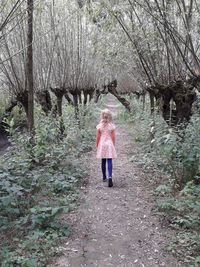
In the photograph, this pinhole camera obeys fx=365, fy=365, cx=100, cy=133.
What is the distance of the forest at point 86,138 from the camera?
5.70 meters

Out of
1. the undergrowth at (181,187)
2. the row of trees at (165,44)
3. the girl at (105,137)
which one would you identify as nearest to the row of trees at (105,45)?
the row of trees at (165,44)

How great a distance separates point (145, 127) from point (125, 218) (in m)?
9.96

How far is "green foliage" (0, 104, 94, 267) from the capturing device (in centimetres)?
518

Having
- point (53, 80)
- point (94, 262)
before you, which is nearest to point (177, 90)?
point (94, 262)

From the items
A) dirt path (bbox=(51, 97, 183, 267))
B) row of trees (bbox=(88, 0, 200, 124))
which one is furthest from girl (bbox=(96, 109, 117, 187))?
row of trees (bbox=(88, 0, 200, 124))

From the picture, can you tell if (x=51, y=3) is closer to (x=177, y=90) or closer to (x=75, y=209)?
(x=177, y=90)

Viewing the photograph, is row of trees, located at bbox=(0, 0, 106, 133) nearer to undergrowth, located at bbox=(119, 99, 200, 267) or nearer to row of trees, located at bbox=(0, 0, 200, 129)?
row of trees, located at bbox=(0, 0, 200, 129)

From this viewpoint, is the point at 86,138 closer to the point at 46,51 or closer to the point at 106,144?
the point at 46,51

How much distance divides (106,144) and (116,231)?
10.2 ft

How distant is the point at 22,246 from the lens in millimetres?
5180

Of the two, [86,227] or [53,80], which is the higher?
[53,80]

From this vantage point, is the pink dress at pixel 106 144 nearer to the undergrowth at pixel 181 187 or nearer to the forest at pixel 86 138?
the forest at pixel 86 138

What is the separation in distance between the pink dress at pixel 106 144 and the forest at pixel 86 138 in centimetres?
79

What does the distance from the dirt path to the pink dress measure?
28.8 inches
